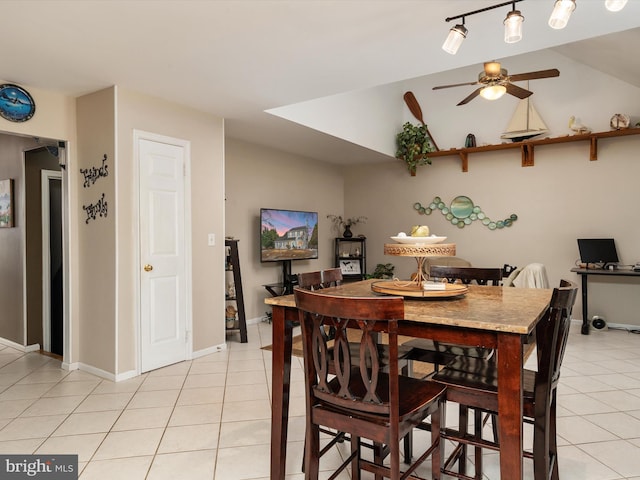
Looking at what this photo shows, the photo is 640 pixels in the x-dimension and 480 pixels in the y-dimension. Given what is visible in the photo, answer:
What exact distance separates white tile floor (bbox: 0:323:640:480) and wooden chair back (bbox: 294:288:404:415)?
0.77 m

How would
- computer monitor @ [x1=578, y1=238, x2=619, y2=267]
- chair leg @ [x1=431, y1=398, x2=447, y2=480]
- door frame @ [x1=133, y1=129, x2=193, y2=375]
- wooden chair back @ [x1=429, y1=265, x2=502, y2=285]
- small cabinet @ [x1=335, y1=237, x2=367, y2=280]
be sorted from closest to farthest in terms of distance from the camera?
1. chair leg @ [x1=431, y1=398, x2=447, y2=480]
2. wooden chair back @ [x1=429, y1=265, x2=502, y2=285]
3. door frame @ [x1=133, y1=129, x2=193, y2=375]
4. computer monitor @ [x1=578, y1=238, x2=619, y2=267]
5. small cabinet @ [x1=335, y1=237, x2=367, y2=280]

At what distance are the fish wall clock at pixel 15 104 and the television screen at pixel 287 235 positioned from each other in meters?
2.68

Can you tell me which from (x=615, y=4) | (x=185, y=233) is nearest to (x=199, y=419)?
(x=185, y=233)

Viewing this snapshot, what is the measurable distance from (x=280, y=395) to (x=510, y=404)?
3.09 feet

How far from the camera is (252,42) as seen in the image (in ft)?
8.71

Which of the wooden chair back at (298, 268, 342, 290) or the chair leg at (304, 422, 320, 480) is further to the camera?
the wooden chair back at (298, 268, 342, 290)

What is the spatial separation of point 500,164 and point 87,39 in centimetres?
522

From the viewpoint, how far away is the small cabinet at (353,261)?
6.92m

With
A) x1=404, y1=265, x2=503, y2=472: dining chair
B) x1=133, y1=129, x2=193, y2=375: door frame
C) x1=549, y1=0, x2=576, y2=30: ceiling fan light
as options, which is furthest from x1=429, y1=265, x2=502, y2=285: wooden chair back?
x1=133, y1=129, x2=193, y2=375: door frame

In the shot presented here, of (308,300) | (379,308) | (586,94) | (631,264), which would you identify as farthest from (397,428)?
(586,94)

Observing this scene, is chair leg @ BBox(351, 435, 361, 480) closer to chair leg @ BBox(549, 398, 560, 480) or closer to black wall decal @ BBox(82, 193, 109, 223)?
chair leg @ BBox(549, 398, 560, 480)

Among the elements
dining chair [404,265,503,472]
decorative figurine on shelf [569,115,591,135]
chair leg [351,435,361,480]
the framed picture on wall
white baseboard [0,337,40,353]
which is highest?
decorative figurine on shelf [569,115,591,135]

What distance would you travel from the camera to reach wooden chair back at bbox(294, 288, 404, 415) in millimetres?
1374

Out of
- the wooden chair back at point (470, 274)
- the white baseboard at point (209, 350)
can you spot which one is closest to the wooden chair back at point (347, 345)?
the wooden chair back at point (470, 274)
